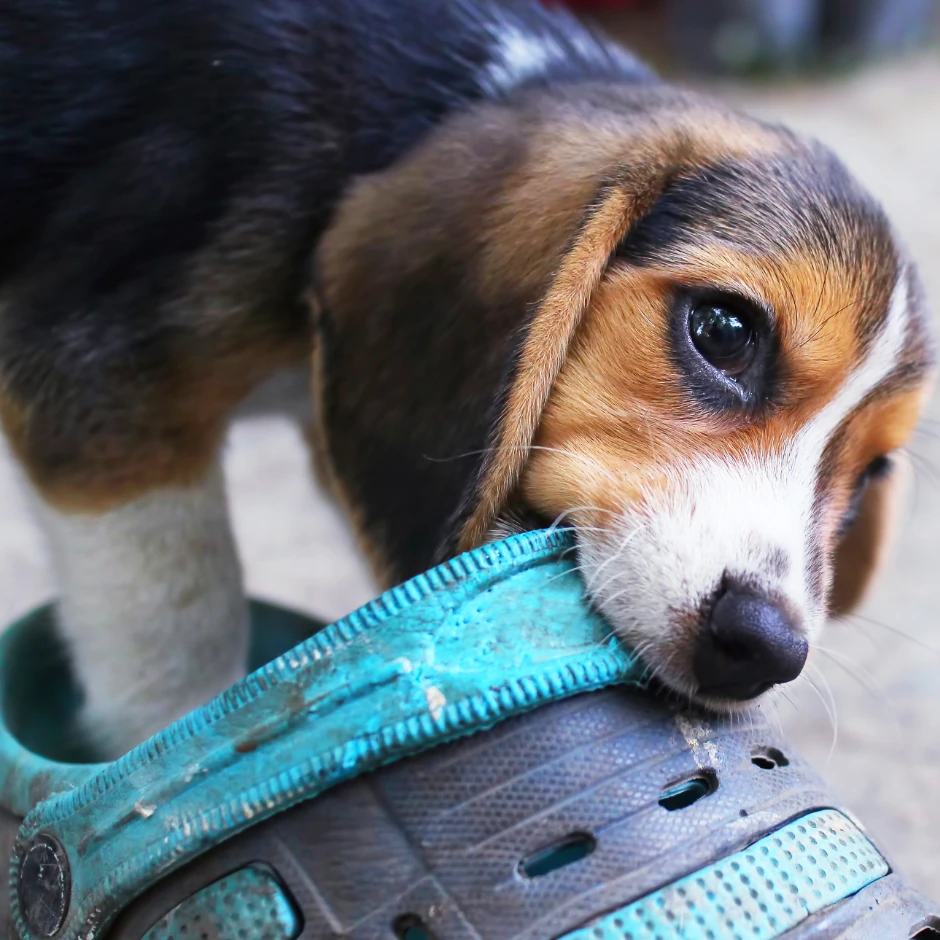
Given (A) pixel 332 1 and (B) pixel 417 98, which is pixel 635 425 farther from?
(A) pixel 332 1

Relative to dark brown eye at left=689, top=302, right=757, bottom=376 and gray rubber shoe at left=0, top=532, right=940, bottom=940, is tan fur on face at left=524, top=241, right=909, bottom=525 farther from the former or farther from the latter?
gray rubber shoe at left=0, top=532, right=940, bottom=940

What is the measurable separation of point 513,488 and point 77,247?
830 millimetres

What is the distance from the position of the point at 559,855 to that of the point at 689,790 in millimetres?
162

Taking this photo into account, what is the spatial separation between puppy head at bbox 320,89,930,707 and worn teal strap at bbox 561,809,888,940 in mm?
205

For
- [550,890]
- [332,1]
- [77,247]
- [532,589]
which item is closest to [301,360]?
[77,247]

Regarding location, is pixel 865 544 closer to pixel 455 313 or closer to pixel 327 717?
pixel 455 313

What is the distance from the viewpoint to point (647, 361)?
163 centimetres

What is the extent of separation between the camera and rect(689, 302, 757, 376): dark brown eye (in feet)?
5.40

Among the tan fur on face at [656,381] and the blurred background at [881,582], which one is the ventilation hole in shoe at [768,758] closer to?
the blurred background at [881,582]

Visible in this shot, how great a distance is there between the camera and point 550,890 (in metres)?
1.14

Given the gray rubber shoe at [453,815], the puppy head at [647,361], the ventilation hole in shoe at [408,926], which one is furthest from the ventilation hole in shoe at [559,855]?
the puppy head at [647,361]

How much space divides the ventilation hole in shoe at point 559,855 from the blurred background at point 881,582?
46cm

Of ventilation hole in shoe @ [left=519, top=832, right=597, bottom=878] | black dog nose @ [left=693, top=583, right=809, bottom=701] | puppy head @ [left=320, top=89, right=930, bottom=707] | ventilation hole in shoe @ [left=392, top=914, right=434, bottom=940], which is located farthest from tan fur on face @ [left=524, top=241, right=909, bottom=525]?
ventilation hole in shoe @ [left=392, top=914, right=434, bottom=940]

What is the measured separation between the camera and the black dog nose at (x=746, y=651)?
137cm
